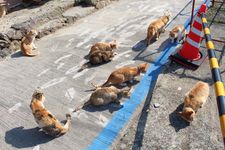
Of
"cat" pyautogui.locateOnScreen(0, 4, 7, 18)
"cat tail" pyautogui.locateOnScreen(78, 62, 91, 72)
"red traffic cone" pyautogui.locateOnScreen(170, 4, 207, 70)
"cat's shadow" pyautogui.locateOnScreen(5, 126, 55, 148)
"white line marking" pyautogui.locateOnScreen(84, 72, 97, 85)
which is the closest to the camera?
"cat's shadow" pyautogui.locateOnScreen(5, 126, 55, 148)

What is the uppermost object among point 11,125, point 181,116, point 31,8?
point 31,8

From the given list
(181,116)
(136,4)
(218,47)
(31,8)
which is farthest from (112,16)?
(181,116)

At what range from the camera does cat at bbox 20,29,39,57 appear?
26.5ft

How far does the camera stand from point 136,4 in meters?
11.0

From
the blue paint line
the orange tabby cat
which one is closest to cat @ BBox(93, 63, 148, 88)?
the blue paint line

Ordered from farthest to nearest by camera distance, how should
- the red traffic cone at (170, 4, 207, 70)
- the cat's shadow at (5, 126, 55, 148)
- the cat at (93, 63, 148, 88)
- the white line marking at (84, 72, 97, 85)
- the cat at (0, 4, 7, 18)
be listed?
the cat at (0, 4, 7, 18) < the red traffic cone at (170, 4, 207, 70) < the white line marking at (84, 72, 97, 85) < the cat at (93, 63, 148, 88) < the cat's shadow at (5, 126, 55, 148)

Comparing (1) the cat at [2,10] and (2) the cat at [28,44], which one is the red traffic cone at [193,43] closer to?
(2) the cat at [28,44]

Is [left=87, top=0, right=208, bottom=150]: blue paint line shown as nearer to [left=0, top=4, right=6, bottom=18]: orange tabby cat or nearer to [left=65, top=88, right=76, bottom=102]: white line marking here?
[left=65, top=88, right=76, bottom=102]: white line marking

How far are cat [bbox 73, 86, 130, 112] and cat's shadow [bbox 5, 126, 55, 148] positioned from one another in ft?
2.74

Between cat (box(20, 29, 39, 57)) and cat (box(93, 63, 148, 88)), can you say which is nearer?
cat (box(93, 63, 148, 88))

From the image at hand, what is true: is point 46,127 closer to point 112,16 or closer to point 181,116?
point 181,116

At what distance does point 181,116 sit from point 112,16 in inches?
220

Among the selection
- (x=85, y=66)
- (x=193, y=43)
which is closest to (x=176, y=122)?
(x=193, y=43)

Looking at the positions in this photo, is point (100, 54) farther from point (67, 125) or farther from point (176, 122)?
point (176, 122)
